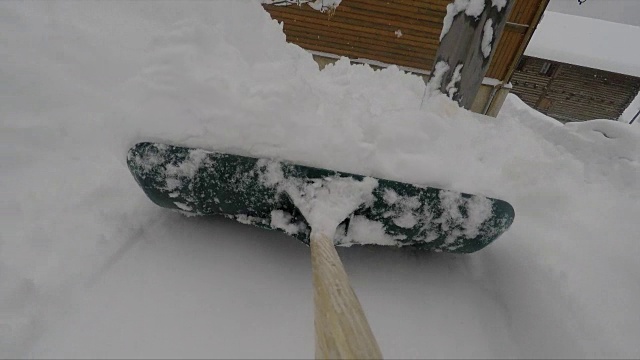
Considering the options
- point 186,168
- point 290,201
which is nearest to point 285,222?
point 290,201

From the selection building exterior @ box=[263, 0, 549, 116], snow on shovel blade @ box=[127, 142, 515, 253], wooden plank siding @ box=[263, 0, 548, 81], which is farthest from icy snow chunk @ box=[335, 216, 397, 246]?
building exterior @ box=[263, 0, 549, 116]

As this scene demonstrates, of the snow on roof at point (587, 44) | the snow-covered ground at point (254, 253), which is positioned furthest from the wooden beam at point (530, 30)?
the snow on roof at point (587, 44)

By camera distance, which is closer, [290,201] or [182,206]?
[290,201]

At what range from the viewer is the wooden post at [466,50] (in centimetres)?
237

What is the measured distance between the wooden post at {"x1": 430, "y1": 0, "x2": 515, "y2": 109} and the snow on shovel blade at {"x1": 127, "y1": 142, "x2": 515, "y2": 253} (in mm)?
1626

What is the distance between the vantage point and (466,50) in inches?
97.3

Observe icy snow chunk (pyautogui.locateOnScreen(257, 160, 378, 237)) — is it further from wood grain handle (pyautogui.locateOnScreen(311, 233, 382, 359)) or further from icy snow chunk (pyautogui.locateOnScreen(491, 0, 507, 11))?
icy snow chunk (pyautogui.locateOnScreen(491, 0, 507, 11))

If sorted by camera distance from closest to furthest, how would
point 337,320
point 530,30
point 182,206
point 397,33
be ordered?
point 337,320 < point 182,206 < point 530,30 < point 397,33

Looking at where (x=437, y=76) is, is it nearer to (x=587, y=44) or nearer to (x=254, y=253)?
(x=254, y=253)

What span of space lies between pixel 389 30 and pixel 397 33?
186 mm

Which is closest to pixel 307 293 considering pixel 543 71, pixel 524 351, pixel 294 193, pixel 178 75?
pixel 294 193

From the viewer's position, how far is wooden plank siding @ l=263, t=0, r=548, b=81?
6.84 m

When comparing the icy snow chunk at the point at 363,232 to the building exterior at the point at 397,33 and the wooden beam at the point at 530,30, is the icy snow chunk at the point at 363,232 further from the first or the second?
the wooden beam at the point at 530,30

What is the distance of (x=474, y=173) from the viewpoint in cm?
133
